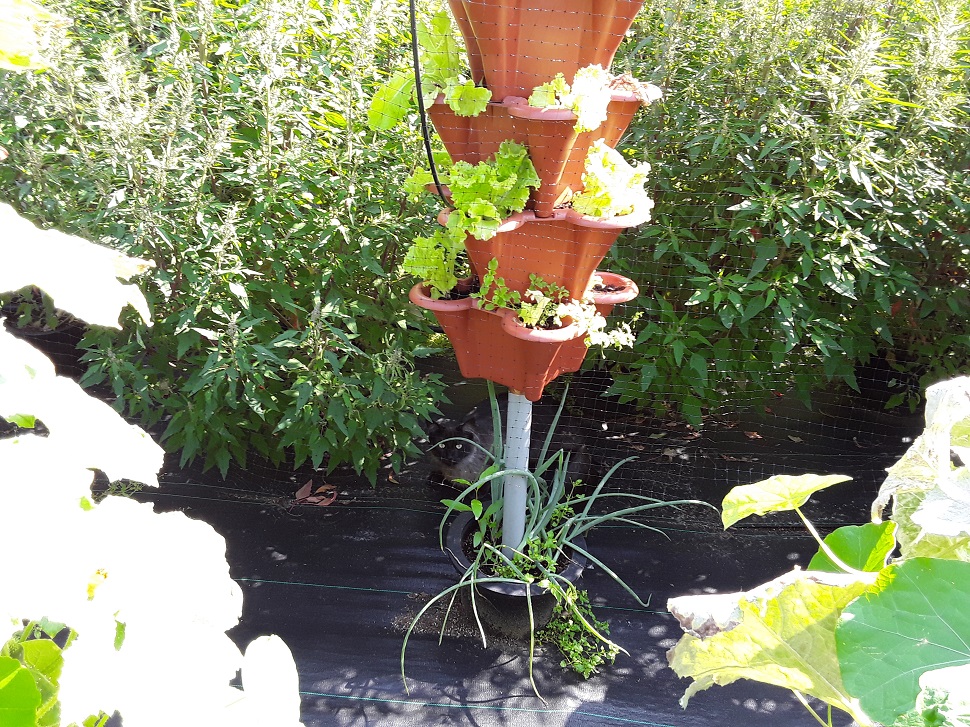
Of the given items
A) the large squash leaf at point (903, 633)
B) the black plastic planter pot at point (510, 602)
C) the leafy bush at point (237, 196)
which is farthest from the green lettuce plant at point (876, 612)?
the leafy bush at point (237, 196)

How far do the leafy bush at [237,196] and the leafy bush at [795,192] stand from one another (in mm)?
915

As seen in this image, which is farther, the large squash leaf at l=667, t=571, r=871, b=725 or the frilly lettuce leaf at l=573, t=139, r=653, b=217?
the frilly lettuce leaf at l=573, t=139, r=653, b=217

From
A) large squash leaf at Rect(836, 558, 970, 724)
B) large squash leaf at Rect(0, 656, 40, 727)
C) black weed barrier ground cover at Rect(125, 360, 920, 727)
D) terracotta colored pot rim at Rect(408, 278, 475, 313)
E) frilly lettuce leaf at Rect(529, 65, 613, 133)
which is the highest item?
frilly lettuce leaf at Rect(529, 65, 613, 133)

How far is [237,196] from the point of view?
7.45ft

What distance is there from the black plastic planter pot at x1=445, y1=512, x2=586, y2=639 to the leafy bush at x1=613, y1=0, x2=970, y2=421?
0.85m

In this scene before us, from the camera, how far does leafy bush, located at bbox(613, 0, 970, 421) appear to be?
2.24 meters

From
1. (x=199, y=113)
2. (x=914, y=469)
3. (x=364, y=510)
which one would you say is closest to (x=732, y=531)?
(x=364, y=510)

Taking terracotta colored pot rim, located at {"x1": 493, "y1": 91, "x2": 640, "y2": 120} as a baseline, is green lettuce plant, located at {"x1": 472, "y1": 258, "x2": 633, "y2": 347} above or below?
below

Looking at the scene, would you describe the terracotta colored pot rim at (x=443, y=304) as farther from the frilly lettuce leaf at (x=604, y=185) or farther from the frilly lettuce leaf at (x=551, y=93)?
the frilly lettuce leaf at (x=551, y=93)

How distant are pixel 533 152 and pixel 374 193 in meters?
0.91

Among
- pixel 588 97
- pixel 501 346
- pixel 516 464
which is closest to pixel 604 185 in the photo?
pixel 588 97

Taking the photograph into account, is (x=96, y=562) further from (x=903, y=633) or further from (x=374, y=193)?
(x=374, y=193)

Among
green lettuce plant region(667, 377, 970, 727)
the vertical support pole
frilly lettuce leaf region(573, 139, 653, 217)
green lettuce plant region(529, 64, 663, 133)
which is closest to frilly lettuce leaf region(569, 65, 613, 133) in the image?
green lettuce plant region(529, 64, 663, 133)

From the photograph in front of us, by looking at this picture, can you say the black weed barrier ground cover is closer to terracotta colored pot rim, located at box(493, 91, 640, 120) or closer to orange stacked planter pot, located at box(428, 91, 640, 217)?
orange stacked planter pot, located at box(428, 91, 640, 217)
